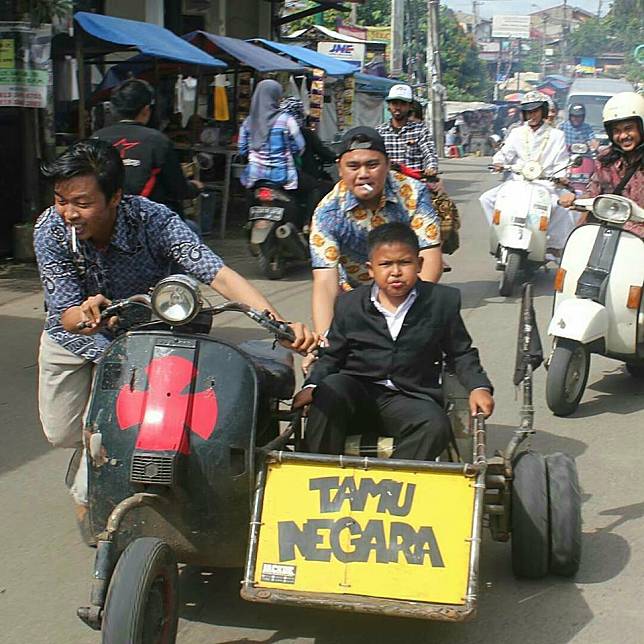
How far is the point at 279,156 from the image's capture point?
1108 cm

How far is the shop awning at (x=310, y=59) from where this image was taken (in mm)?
17956

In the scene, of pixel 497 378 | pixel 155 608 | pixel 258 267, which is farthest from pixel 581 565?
pixel 258 267

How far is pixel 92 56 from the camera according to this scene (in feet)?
42.2

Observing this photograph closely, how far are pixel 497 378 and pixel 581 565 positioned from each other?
3068 mm

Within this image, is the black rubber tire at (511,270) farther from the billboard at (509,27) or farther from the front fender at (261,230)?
the billboard at (509,27)

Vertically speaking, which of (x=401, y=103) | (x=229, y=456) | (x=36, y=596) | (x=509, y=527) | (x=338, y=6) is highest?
(x=338, y=6)

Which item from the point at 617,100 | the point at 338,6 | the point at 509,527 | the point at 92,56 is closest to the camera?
the point at 509,527

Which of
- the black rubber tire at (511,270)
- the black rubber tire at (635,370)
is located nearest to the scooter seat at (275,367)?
the black rubber tire at (635,370)

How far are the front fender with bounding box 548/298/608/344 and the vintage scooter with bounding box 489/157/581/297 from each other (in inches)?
132

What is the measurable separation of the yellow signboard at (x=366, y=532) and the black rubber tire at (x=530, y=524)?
61 centimetres

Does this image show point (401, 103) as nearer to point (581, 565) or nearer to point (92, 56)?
point (92, 56)

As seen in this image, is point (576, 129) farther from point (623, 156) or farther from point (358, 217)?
point (358, 217)

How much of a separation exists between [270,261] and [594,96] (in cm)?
1744

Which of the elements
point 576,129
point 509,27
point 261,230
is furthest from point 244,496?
point 509,27
